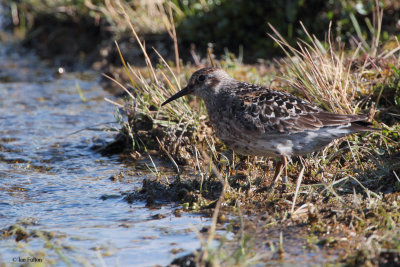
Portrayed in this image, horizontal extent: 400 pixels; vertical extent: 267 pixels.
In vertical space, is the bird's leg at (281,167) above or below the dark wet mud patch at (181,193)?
above

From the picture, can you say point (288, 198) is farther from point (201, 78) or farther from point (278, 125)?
point (201, 78)

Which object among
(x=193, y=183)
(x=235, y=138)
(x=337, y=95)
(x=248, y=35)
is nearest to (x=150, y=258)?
(x=193, y=183)

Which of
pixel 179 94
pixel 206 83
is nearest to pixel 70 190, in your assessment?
pixel 179 94

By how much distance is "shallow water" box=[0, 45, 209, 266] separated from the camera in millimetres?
4508

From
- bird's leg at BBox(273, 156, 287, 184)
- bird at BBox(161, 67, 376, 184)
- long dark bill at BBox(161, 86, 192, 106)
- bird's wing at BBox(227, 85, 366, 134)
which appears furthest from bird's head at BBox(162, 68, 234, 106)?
bird's leg at BBox(273, 156, 287, 184)

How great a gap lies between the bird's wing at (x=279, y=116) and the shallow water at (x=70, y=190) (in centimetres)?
109

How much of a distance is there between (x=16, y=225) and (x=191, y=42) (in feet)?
19.8

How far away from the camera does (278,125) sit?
5387mm

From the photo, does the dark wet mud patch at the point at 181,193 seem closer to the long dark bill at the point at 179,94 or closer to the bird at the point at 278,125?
the bird at the point at 278,125

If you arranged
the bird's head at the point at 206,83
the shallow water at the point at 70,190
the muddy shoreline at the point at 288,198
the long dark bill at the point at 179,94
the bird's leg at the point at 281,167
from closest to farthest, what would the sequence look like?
the muddy shoreline at the point at 288,198, the shallow water at the point at 70,190, the bird's leg at the point at 281,167, the bird's head at the point at 206,83, the long dark bill at the point at 179,94

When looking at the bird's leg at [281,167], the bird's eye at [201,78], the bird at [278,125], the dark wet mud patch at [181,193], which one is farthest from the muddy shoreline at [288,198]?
the bird's eye at [201,78]

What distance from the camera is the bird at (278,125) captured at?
5.29 meters

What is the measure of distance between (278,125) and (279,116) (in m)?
0.10

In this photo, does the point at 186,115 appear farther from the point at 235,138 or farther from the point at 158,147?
the point at 235,138
